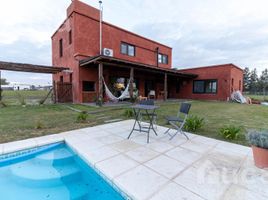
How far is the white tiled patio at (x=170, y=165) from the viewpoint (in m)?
1.67

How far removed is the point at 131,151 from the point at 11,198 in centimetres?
180

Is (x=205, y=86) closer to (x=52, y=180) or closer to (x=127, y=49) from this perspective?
(x=127, y=49)

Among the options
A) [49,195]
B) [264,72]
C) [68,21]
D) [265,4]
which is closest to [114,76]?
[68,21]

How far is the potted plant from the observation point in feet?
6.87

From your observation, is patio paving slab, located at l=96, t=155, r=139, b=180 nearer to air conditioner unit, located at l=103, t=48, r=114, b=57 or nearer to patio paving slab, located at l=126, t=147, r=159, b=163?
patio paving slab, located at l=126, t=147, r=159, b=163

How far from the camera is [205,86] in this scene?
47.3 ft

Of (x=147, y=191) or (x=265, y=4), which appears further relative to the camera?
(x=265, y=4)

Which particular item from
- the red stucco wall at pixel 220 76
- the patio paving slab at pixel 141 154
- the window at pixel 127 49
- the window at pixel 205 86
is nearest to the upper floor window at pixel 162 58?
the red stucco wall at pixel 220 76

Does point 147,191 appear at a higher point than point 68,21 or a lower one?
lower

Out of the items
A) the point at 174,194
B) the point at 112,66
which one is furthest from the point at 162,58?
the point at 174,194

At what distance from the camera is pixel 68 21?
10.4 m

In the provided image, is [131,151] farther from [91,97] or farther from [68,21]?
[68,21]

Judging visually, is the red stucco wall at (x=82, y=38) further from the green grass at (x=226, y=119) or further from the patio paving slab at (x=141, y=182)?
the patio paving slab at (x=141, y=182)

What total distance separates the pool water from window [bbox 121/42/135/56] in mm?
10960
